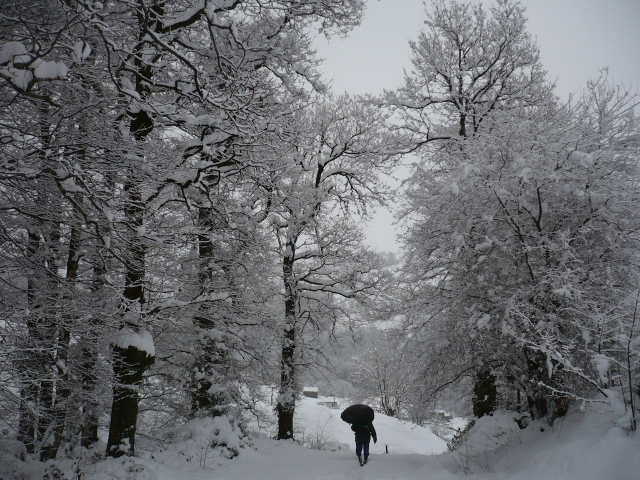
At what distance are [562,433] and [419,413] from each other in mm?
5275

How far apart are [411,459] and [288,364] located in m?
4.33

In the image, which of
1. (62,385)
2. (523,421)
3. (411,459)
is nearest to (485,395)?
(411,459)

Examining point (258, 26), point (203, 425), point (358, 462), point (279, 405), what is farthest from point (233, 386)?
point (258, 26)

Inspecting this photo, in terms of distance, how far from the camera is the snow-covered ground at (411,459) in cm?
399

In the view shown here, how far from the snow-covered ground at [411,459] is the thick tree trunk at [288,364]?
1.03 metres

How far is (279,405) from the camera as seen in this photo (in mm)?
10422

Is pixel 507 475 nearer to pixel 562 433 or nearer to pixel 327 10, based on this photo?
pixel 562 433

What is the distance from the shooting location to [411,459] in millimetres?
7668

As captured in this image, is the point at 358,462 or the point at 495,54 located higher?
the point at 495,54

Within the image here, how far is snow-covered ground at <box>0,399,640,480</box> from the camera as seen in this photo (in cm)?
399

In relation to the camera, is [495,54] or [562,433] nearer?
[562,433]

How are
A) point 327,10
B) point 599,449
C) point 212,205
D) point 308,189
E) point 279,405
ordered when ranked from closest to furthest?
point 599,449, point 212,205, point 327,10, point 279,405, point 308,189

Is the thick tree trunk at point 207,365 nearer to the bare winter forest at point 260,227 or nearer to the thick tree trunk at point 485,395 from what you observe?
the bare winter forest at point 260,227

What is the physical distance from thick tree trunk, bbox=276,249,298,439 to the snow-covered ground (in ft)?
3.38
